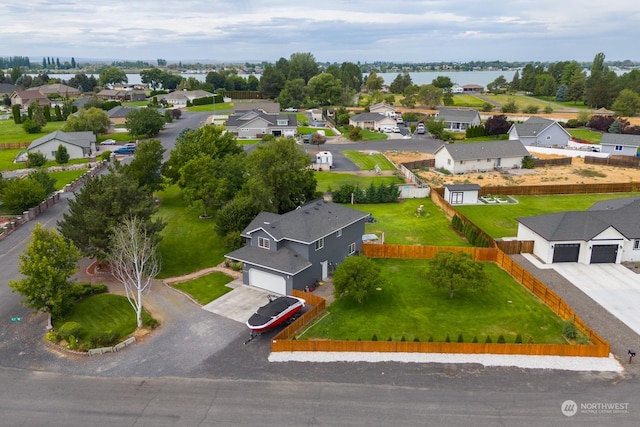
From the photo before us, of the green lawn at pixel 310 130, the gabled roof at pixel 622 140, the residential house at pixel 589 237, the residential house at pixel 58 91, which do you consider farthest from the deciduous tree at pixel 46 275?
the residential house at pixel 58 91

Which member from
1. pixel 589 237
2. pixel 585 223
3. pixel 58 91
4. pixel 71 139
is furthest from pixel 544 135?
pixel 58 91

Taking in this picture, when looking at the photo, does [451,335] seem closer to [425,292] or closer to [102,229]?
[425,292]

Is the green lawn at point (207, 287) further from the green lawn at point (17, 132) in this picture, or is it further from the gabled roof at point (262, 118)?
the green lawn at point (17, 132)

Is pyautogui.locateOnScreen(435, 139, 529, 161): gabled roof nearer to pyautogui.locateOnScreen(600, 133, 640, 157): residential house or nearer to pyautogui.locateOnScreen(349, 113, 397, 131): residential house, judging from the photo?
pyautogui.locateOnScreen(600, 133, 640, 157): residential house

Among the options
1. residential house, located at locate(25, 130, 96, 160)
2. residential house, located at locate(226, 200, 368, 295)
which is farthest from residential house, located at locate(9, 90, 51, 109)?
residential house, located at locate(226, 200, 368, 295)

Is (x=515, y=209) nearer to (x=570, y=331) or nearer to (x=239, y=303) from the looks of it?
(x=570, y=331)

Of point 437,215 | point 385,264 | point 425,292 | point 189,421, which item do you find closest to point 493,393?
point 425,292
